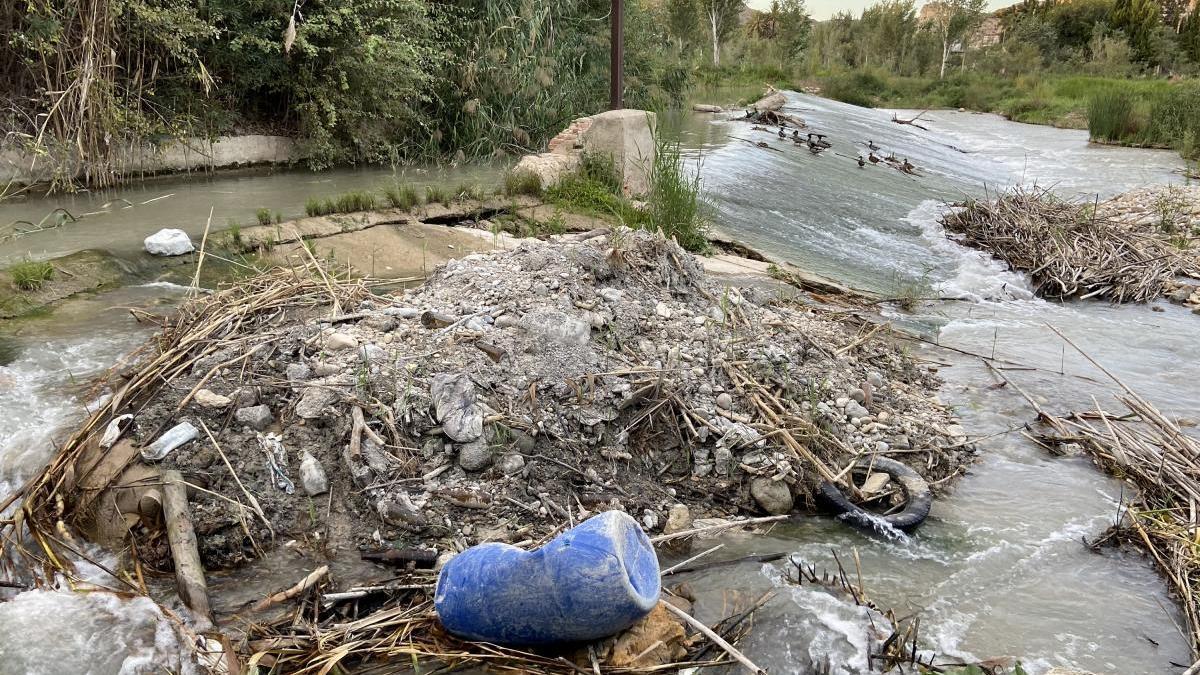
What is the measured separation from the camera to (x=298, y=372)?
3545 mm

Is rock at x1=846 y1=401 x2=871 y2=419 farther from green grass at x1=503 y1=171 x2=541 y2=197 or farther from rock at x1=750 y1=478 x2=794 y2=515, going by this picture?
green grass at x1=503 y1=171 x2=541 y2=197

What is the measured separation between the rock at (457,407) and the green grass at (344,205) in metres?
3.69

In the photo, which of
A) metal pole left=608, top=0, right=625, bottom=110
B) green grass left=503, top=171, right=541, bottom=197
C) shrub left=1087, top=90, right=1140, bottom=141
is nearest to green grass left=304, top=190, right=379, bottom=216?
green grass left=503, top=171, right=541, bottom=197

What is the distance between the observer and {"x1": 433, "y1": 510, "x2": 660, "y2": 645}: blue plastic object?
2.34m

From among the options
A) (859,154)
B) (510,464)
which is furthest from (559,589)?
(859,154)

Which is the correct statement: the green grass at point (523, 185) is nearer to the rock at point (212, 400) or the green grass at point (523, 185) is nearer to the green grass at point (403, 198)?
the green grass at point (403, 198)

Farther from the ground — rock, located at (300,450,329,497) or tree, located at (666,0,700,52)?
tree, located at (666,0,700,52)

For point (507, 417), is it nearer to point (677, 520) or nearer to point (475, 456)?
point (475, 456)

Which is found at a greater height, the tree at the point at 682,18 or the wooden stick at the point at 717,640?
the tree at the point at 682,18

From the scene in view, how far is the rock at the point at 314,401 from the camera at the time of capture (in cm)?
336

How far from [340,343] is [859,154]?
451 inches

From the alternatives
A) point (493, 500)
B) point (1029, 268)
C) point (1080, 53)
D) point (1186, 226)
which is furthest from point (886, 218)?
point (1080, 53)

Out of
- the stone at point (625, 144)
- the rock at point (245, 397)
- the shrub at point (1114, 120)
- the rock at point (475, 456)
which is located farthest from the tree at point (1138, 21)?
the rock at point (245, 397)

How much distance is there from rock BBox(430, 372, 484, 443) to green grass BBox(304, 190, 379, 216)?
369 centimetres
